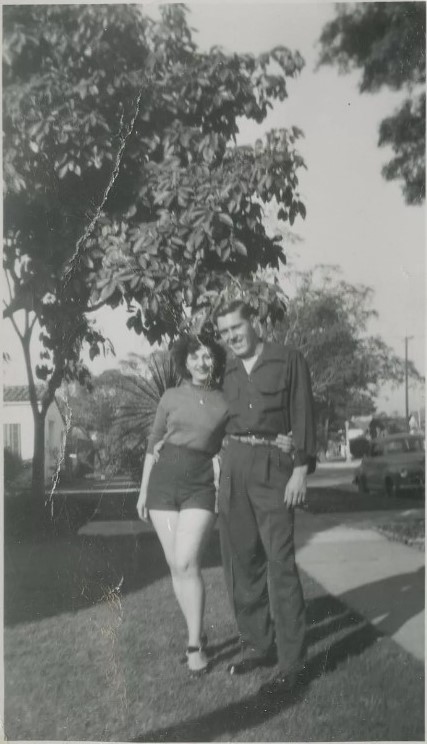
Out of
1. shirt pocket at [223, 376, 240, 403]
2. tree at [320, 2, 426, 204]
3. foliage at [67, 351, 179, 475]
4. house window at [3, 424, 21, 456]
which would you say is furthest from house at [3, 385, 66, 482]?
tree at [320, 2, 426, 204]

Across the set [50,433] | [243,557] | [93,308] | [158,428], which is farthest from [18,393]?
[243,557]

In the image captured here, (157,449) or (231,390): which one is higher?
(231,390)

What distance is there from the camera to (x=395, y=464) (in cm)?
298

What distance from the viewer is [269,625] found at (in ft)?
9.07

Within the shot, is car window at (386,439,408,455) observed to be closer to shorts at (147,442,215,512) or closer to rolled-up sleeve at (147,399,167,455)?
shorts at (147,442,215,512)

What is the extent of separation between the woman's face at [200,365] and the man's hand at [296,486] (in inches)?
21.0

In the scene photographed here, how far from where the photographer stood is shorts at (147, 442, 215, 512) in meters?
2.60

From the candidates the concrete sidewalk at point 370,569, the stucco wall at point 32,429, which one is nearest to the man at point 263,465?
the concrete sidewalk at point 370,569

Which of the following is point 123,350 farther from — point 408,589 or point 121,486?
point 408,589

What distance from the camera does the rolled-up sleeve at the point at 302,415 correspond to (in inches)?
102

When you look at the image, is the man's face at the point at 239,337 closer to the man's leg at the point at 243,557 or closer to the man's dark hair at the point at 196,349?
the man's dark hair at the point at 196,349

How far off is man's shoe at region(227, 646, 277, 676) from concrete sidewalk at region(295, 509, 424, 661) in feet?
1.33

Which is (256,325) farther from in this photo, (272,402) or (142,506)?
(142,506)

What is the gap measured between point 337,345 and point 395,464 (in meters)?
0.63
